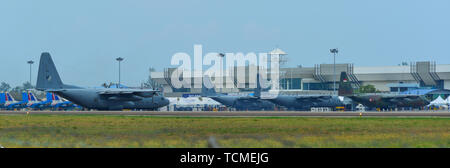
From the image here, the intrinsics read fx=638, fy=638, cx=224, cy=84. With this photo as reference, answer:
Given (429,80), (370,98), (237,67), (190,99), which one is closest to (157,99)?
(190,99)

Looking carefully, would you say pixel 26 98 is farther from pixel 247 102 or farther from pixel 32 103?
pixel 247 102

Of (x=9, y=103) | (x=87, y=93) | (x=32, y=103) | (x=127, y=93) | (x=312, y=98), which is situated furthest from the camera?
(x=9, y=103)

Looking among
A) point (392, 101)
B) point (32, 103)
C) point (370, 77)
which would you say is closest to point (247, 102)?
point (392, 101)

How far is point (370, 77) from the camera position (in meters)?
171

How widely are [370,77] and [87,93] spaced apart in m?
99.4

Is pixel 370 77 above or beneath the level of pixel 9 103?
above

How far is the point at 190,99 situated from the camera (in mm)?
125688

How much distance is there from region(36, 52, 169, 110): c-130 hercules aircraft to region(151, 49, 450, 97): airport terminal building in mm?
66816

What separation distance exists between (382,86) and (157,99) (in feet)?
285

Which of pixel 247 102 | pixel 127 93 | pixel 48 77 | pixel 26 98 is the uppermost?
pixel 48 77

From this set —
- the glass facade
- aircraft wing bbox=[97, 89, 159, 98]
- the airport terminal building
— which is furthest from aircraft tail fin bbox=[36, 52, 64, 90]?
the glass facade

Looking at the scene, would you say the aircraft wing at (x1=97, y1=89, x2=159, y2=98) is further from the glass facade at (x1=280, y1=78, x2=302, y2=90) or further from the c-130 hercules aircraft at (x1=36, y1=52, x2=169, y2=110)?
the glass facade at (x1=280, y1=78, x2=302, y2=90)

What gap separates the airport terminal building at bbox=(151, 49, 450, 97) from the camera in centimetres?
16200
